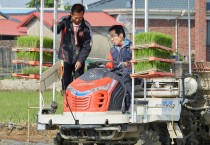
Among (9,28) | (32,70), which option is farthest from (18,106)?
(9,28)

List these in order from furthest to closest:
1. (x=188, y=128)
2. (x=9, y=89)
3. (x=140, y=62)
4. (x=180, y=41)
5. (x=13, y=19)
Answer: (x=13, y=19)
(x=9, y=89)
(x=180, y=41)
(x=188, y=128)
(x=140, y=62)

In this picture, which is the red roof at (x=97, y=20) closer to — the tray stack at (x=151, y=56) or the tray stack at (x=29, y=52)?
the tray stack at (x=29, y=52)

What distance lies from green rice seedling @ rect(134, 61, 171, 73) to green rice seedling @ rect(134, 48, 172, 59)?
0.33ft

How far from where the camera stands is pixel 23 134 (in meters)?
18.4

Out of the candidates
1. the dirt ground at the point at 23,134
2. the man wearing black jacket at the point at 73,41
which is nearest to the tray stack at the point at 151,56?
the man wearing black jacket at the point at 73,41

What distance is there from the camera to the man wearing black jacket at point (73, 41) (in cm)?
1366

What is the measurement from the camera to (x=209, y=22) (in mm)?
48281

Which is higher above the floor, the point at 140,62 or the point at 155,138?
the point at 140,62

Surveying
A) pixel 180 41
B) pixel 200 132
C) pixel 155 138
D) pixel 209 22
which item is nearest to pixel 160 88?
pixel 155 138

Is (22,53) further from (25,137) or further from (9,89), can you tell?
(9,89)

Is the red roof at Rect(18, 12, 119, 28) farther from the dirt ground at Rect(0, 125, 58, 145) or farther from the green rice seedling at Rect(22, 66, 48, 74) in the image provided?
the green rice seedling at Rect(22, 66, 48, 74)

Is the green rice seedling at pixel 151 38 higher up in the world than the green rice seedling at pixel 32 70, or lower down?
higher up

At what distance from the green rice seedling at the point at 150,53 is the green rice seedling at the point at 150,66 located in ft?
0.33

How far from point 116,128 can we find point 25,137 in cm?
570
